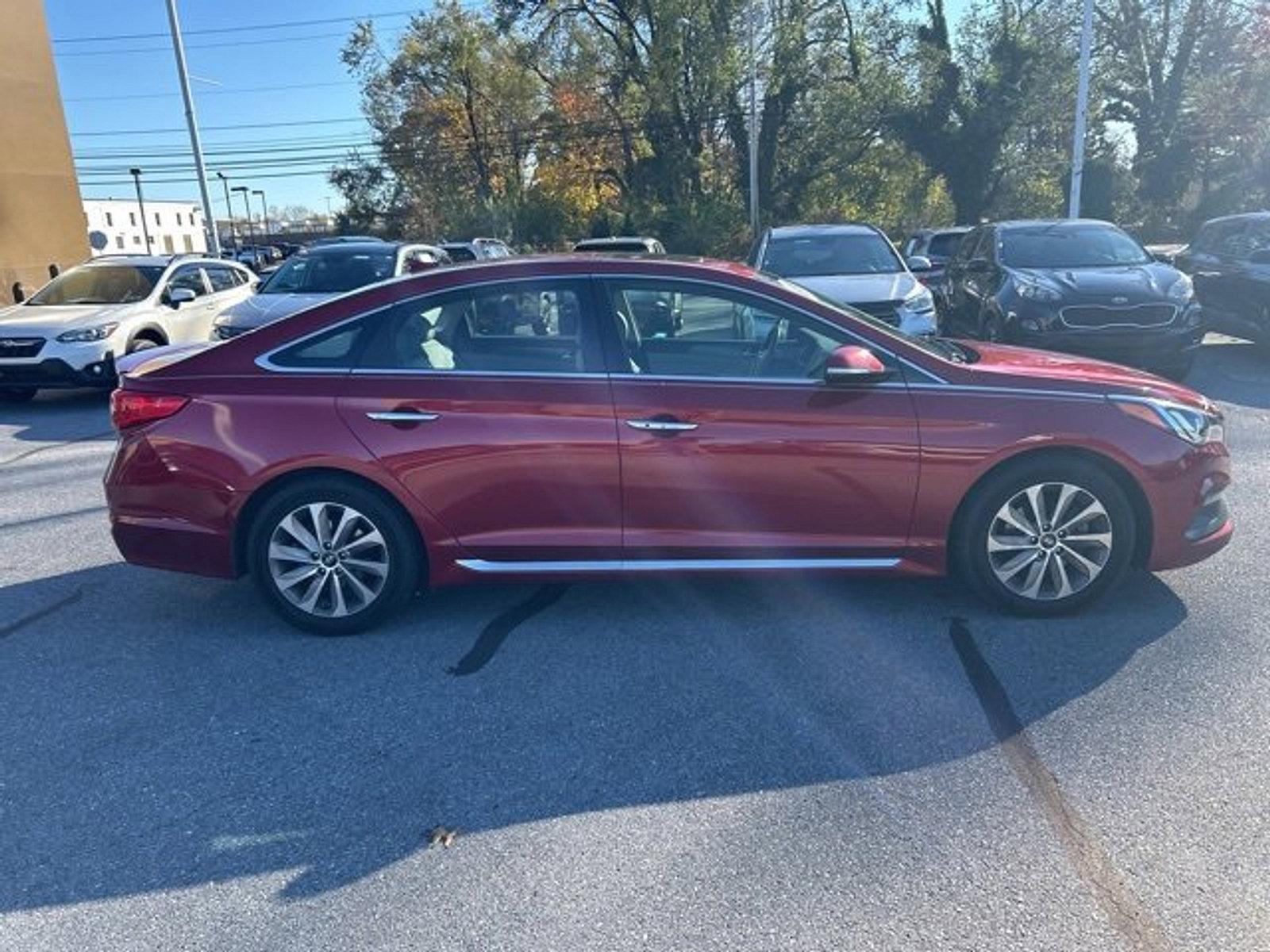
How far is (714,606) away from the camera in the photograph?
14.1 ft

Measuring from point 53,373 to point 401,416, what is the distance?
26.9 feet

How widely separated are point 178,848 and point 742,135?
32413 mm

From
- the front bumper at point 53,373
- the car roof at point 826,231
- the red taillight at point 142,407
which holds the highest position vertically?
the car roof at point 826,231

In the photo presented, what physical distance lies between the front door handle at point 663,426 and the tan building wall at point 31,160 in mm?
22280

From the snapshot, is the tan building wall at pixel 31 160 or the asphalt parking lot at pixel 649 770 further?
the tan building wall at pixel 31 160

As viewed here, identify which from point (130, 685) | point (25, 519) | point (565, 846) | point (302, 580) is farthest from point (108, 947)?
point (25, 519)

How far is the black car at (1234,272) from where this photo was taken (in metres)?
10.6

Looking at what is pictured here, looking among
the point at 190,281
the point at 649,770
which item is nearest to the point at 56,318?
the point at 190,281

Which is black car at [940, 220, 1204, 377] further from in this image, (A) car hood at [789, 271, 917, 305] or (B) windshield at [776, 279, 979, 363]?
(B) windshield at [776, 279, 979, 363]

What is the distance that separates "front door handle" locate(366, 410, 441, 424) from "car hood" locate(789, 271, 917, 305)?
570 centimetres

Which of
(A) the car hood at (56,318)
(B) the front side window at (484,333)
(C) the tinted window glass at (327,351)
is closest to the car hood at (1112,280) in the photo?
(B) the front side window at (484,333)

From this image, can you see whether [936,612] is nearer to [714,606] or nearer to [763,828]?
[714,606]

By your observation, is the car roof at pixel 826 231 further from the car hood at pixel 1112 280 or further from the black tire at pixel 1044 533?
the black tire at pixel 1044 533

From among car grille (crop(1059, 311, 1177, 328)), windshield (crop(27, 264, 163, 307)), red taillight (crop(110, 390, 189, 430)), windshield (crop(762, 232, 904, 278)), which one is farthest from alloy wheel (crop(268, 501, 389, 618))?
windshield (crop(27, 264, 163, 307))
